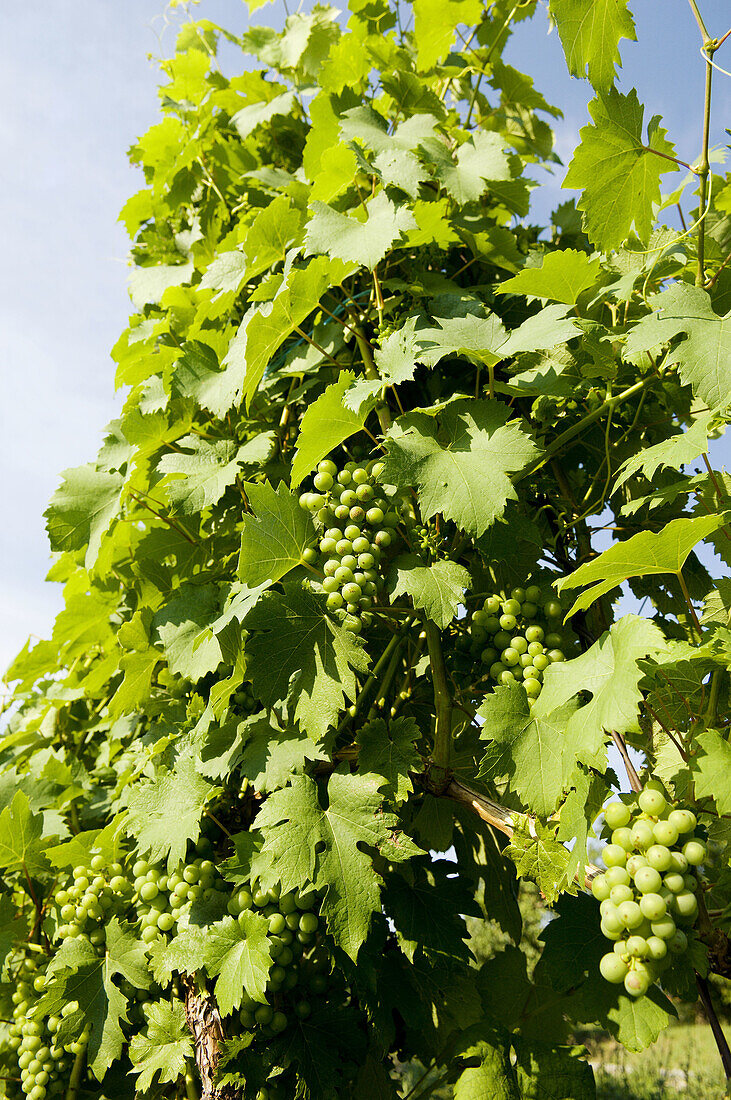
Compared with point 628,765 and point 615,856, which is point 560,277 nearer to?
point 628,765

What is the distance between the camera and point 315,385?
1.86 metres

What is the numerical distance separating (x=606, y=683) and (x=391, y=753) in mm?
505

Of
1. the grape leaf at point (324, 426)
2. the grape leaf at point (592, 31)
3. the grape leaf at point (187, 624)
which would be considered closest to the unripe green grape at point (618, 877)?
the grape leaf at point (324, 426)

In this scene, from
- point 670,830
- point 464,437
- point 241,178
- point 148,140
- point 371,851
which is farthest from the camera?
point 148,140

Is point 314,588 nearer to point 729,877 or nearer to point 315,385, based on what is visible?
point 315,385

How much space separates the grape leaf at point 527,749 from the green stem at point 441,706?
0.80ft

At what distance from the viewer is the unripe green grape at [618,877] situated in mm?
1021

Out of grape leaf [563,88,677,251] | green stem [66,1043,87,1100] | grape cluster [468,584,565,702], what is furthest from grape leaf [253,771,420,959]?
grape leaf [563,88,677,251]

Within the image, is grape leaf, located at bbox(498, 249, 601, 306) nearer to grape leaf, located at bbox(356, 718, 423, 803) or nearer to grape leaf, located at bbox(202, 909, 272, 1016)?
grape leaf, located at bbox(356, 718, 423, 803)

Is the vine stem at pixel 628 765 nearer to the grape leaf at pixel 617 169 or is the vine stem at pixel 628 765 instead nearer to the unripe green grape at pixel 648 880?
the unripe green grape at pixel 648 880

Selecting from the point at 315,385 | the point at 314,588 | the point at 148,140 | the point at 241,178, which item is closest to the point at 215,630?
the point at 314,588

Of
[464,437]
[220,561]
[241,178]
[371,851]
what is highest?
[241,178]

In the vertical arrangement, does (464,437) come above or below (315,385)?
below

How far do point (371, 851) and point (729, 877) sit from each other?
710 millimetres
